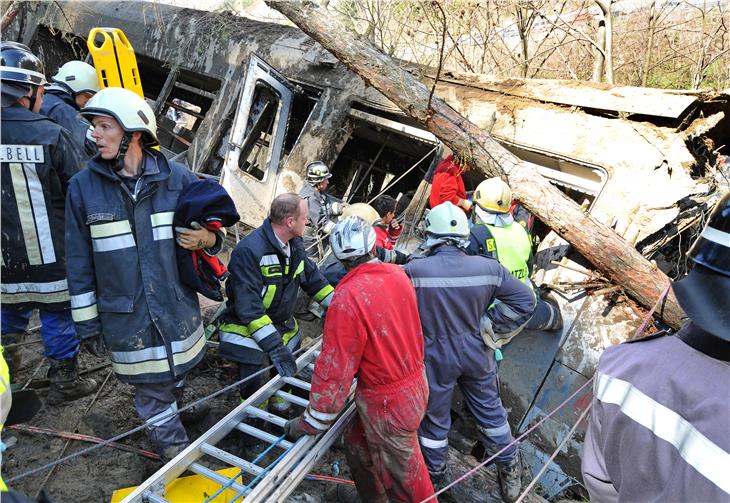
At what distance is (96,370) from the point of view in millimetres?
3441

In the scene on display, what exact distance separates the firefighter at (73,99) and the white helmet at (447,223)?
2295 millimetres

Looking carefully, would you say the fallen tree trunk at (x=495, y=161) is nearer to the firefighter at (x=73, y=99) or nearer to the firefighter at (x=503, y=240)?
the firefighter at (x=503, y=240)

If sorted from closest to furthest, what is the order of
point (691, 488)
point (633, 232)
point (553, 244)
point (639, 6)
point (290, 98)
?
point (691, 488), point (633, 232), point (553, 244), point (290, 98), point (639, 6)

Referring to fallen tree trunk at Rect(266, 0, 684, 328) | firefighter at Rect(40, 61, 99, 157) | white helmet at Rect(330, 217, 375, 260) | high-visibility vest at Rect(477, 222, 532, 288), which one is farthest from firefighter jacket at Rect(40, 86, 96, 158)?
high-visibility vest at Rect(477, 222, 532, 288)

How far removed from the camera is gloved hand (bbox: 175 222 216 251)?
7.84ft

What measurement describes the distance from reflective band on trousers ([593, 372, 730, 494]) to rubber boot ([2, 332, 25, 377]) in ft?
11.0

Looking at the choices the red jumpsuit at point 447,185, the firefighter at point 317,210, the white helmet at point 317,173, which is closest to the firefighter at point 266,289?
the firefighter at point 317,210

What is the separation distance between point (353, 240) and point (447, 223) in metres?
0.72

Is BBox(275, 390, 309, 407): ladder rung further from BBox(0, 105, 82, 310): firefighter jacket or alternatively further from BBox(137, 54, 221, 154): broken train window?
BBox(137, 54, 221, 154): broken train window

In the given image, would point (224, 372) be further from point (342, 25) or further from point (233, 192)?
point (342, 25)

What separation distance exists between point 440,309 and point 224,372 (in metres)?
1.92

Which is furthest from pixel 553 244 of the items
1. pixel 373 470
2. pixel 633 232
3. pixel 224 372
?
pixel 224 372

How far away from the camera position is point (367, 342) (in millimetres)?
2219

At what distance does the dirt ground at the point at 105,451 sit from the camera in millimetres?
2564
